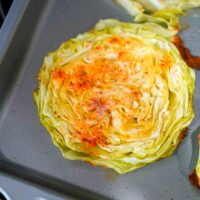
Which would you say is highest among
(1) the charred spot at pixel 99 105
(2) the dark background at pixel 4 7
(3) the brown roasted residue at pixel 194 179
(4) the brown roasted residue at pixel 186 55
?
(2) the dark background at pixel 4 7

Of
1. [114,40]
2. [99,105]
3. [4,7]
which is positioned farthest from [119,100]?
[4,7]

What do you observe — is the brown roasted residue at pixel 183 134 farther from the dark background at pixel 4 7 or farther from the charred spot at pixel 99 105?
the dark background at pixel 4 7

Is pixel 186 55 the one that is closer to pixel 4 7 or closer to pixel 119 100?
pixel 119 100

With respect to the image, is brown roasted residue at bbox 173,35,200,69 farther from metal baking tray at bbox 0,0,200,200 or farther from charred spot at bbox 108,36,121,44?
charred spot at bbox 108,36,121,44

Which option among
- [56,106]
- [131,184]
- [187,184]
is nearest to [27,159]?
[56,106]

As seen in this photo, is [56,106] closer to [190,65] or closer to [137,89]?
[137,89]

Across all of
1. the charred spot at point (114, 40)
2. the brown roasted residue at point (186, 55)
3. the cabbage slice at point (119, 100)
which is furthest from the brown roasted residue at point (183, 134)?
the charred spot at point (114, 40)

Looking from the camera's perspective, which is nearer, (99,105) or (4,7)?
Answer: (99,105)
